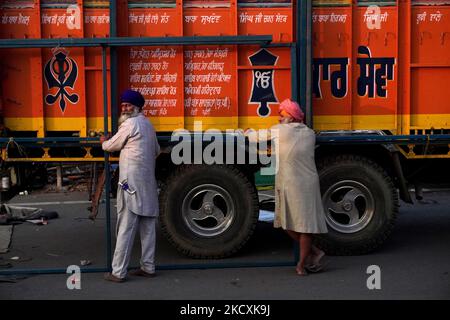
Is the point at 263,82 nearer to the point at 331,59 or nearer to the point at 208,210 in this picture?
the point at 331,59

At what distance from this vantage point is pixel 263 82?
6.97 metres

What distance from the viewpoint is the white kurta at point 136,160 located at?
20.2ft

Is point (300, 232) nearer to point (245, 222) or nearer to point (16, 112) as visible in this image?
point (245, 222)

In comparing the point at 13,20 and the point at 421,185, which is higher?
the point at 13,20

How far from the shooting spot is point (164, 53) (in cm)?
684

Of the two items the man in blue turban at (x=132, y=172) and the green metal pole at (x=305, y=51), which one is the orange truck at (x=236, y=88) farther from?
the man in blue turban at (x=132, y=172)

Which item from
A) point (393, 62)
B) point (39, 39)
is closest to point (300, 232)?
point (393, 62)

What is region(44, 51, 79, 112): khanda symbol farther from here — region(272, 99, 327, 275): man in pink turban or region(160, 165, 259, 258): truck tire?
region(272, 99, 327, 275): man in pink turban

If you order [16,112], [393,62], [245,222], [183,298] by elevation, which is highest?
[393,62]

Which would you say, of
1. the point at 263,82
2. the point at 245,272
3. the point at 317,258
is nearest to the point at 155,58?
the point at 263,82

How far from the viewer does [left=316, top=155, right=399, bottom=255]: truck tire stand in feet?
23.3

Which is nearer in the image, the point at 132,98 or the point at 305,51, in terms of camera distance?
the point at 132,98

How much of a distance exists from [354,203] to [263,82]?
5.34 ft

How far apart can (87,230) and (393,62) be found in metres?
4.44
